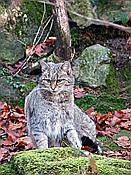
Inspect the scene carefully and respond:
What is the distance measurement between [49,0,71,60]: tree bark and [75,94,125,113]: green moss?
2.80 feet

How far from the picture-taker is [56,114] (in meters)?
5.98

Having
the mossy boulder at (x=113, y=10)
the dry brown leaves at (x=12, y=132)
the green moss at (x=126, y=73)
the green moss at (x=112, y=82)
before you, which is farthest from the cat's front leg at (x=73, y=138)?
the mossy boulder at (x=113, y=10)

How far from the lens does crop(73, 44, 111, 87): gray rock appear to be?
8.69 m

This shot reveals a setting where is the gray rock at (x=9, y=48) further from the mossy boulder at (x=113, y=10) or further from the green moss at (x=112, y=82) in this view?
the mossy boulder at (x=113, y=10)

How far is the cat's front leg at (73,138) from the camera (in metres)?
5.77

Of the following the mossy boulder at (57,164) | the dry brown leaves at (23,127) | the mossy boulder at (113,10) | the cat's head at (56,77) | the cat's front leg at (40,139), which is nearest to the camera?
the mossy boulder at (57,164)

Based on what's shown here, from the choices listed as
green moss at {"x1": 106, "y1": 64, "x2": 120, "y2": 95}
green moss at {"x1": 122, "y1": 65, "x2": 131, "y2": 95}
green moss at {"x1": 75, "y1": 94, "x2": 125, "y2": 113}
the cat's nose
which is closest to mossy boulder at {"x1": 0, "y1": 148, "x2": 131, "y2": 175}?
the cat's nose

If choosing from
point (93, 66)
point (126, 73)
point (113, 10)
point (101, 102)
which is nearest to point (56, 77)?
point (101, 102)

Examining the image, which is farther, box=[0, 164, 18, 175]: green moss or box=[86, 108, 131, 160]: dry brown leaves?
box=[86, 108, 131, 160]: dry brown leaves

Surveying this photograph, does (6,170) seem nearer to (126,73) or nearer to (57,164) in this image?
(57,164)

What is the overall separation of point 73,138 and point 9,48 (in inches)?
144

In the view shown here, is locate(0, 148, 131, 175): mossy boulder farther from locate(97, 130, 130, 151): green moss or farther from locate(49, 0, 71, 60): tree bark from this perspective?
locate(49, 0, 71, 60): tree bark

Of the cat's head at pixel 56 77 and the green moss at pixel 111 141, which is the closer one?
the cat's head at pixel 56 77

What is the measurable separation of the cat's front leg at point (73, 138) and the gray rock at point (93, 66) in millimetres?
2787
